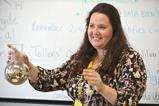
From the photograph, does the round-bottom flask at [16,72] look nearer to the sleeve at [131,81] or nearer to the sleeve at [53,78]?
the sleeve at [53,78]

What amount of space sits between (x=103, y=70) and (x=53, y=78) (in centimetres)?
40

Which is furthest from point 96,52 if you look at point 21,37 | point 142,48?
point 21,37

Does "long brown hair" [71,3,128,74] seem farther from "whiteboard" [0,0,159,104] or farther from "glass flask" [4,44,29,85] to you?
"whiteboard" [0,0,159,104]

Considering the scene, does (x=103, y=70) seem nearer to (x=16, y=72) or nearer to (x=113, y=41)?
(x=113, y=41)

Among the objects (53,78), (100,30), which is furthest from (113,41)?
(53,78)

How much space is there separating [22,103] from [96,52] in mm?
1418

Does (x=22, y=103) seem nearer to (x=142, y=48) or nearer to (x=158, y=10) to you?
(x=142, y=48)

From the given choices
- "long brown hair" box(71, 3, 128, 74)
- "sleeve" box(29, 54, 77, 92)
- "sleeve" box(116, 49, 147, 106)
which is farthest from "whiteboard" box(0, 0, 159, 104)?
"sleeve" box(116, 49, 147, 106)

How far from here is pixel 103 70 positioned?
5.10 feet

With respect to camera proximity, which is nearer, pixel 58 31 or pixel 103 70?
pixel 103 70

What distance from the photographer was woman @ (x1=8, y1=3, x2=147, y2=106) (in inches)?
54.5

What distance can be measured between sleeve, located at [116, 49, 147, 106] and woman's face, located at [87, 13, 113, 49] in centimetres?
15

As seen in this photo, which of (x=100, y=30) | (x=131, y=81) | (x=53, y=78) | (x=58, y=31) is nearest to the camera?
(x=131, y=81)

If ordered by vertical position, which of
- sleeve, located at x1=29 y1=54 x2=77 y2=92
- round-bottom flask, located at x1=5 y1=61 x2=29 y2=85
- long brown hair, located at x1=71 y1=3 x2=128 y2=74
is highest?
long brown hair, located at x1=71 y1=3 x2=128 y2=74
